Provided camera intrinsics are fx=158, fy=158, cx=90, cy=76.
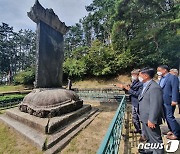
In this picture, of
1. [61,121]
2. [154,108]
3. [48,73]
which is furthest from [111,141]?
[48,73]

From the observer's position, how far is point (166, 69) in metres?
3.79

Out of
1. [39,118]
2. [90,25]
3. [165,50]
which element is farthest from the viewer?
[90,25]

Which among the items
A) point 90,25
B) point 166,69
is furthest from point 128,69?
point 90,25

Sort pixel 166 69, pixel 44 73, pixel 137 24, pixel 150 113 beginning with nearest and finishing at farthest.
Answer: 1. pixel 150 113
2. pixel 166 69
3. pixel 44 73
4. pixel 137 24

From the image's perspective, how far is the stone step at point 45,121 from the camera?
4.16 metres

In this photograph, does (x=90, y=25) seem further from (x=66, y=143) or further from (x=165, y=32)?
(x=66, y=143)

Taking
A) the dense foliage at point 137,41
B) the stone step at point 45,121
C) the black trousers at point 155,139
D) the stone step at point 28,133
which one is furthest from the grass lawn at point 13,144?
the dense foliage at point 137,41

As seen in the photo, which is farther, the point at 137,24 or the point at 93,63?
the point at 93,63

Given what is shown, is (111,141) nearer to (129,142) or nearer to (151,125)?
(151,125)

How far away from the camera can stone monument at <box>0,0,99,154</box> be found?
13.4 ft

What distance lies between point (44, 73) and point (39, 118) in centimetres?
208

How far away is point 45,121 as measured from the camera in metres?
4.43

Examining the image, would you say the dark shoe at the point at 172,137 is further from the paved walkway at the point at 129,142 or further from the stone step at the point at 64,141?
the stone step at the point at 64,141

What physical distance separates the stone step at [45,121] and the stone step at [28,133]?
0.11m
